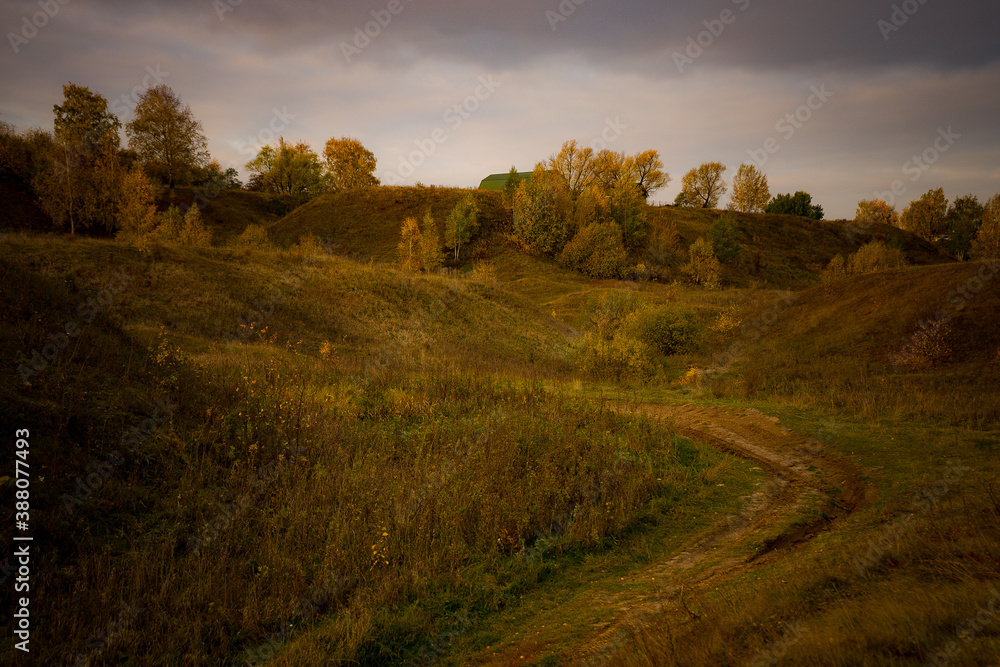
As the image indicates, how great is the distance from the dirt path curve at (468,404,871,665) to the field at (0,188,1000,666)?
0.17 ft

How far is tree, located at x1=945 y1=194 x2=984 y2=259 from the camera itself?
80812 millimetres

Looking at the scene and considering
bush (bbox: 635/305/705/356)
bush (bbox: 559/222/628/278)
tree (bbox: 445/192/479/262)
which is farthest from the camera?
tree (bbox: 445/192/479/262)

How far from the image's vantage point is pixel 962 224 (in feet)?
282

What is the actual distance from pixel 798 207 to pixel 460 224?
78.6 m

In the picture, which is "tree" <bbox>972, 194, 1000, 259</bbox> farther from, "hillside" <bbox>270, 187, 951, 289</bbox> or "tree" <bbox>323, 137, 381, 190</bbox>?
"tree" <bbox>323, 137, 381, 190</bbox>

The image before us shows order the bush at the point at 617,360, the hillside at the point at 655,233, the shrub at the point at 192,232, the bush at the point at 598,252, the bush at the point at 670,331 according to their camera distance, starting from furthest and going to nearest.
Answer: the hillside at the point at 655,233 → the bush at the point at 598,252 → the shrub at the point at 192,232 → the bush at the point at 670,331 → the bush at the point at 617,360

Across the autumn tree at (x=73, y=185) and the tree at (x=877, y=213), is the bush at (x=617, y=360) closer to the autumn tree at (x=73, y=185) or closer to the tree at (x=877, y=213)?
the autumn tree at (x=73, y=185)

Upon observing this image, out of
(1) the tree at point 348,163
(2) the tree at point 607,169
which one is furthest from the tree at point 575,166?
(1) the tree at point 348,163

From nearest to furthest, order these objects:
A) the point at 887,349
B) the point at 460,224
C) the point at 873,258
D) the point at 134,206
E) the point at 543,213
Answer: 1. the point at 887,349
2. the point at 134,206
3. the point at 873,258
4. the point at 460,224
5. the point at 543,213

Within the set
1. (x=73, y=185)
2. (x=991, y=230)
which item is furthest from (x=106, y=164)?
(x=991, y=230)

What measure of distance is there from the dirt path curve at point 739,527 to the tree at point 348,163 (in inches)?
3471

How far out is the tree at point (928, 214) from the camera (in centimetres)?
9831

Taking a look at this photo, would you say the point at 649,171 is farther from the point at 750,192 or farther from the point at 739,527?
the point at 739,527

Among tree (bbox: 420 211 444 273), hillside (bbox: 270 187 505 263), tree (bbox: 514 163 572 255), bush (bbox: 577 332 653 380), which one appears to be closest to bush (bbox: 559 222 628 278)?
tree (bbox: 514 163 572 255)
